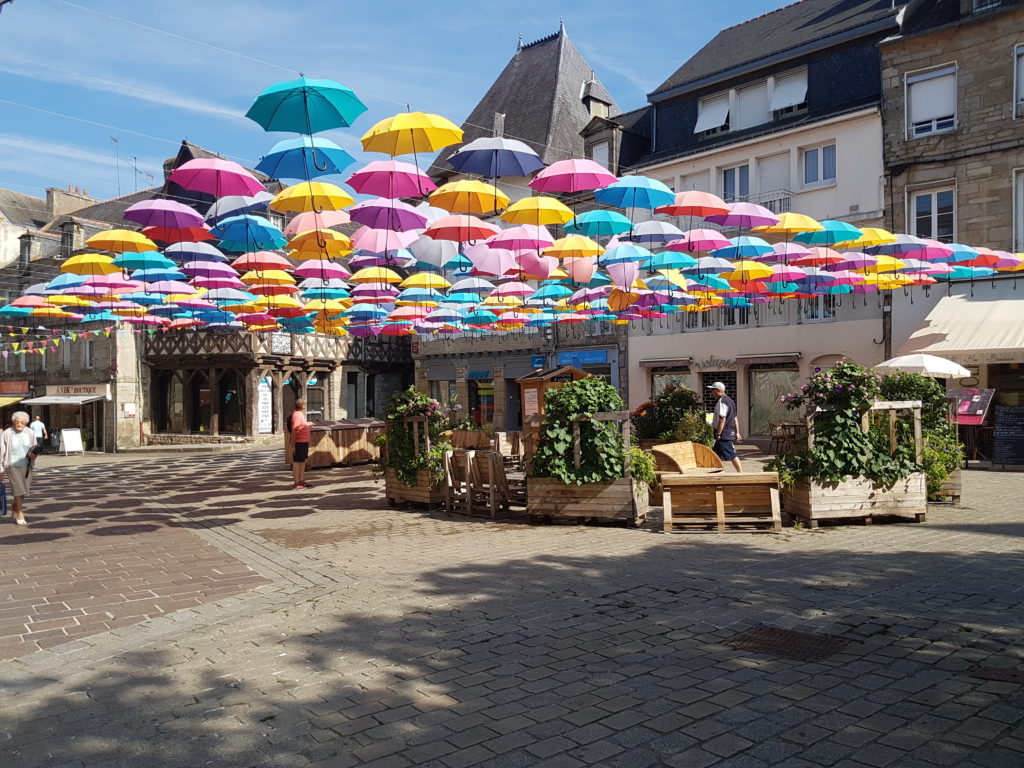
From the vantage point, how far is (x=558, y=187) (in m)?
10.0

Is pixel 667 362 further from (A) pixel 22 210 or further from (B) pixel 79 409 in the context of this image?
(A) pixel 22 210

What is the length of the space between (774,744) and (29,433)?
10.4 metres

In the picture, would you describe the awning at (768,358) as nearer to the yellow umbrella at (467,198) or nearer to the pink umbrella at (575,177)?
the pink umbrella at (575,177)

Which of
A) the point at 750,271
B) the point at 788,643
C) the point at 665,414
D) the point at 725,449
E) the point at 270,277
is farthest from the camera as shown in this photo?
the point at 665,414

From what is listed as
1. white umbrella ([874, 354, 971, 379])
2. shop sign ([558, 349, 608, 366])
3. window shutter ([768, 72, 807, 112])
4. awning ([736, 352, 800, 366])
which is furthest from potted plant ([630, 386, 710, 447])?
shop sign ([558, 349, 608, 366])

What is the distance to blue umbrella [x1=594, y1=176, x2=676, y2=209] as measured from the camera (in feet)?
34.4

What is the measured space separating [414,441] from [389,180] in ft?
11.8

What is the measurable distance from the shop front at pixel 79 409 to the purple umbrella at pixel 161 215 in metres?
24.4

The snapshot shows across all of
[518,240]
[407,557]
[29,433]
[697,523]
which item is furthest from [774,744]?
[29,433]

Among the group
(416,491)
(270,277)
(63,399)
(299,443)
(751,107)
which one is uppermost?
(751,107)

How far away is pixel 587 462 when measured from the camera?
905 centimetres


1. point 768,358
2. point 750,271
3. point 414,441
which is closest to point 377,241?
point 414,441

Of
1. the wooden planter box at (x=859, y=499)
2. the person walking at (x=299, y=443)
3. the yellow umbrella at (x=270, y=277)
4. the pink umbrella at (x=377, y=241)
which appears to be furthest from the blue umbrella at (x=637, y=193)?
the person walking at (x=299, y=443)

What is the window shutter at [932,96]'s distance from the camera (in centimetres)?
1903
